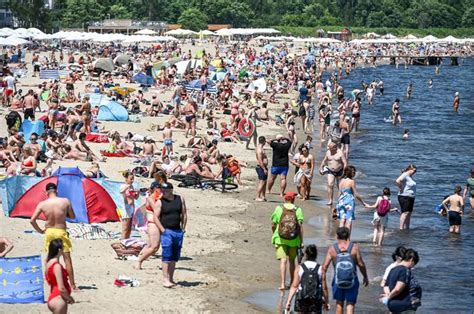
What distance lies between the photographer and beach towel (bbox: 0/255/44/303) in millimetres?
10992

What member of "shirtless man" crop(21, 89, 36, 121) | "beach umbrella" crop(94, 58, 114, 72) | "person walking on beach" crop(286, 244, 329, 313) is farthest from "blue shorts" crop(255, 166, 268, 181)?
"beach umbrella" crop(94, 58, 114, 72)

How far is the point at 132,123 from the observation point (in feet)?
105

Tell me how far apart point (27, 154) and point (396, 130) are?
23.7 metres

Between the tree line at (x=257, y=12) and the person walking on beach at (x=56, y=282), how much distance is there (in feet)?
320

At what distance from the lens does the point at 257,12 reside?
139 meters

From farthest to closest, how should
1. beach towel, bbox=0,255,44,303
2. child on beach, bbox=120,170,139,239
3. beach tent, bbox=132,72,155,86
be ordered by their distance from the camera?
beach tent, bbox=132,72,155,86
child on beach, bbox=120,170,139,239
beach towel, bbox=0,255,44,303

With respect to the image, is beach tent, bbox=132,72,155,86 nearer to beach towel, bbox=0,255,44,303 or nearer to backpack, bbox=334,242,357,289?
beach towel, bbox=0,255,44,303

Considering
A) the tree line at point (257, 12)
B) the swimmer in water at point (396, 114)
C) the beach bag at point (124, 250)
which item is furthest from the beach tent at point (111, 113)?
the tree line at point (257, 12)

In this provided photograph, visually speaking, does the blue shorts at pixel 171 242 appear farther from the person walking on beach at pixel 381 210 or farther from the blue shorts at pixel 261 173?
the blue shorts at pixel 261 173

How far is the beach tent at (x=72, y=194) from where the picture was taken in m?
15.9

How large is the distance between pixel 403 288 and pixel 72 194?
7525 mm

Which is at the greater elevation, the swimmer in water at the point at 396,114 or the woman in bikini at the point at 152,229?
the woman in bikini at the point at 152,229

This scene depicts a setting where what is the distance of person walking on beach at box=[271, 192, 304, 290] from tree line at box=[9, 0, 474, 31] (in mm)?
95165

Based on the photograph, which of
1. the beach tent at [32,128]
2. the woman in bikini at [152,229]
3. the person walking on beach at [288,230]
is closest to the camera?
→ the person walking on beach at [288,230]
